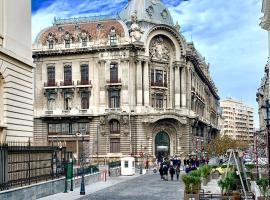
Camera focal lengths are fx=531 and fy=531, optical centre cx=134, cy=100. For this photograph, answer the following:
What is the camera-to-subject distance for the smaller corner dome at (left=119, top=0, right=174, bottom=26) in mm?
75812

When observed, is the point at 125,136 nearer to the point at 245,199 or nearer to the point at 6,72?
the point at 6,72

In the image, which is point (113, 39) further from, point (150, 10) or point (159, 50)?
point (150, 10)

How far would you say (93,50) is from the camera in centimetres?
7038

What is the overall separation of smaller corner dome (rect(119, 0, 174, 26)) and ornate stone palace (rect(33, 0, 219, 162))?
2.66ft

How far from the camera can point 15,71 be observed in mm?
28000

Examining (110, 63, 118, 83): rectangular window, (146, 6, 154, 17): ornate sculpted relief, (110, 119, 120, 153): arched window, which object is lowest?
(110, 119, 120, 153): arched window

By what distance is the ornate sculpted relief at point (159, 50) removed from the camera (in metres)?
71.6

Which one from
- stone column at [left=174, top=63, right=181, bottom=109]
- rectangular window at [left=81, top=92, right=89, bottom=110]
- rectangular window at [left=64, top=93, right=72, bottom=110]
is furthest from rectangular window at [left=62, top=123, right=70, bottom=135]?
stone column at [left=174, top=63, right=181, bottom=109]

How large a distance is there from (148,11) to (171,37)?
6.46 metres

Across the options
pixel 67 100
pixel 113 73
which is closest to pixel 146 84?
pixel 113 73

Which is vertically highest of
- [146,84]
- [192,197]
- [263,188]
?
[146,84]

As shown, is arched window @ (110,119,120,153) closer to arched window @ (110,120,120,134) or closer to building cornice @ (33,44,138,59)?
arched window @ (110,120,120,134)

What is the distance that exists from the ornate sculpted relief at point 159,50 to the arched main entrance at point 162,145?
33.3 ft

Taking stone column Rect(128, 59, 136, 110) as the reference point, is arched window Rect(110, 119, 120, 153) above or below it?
below
